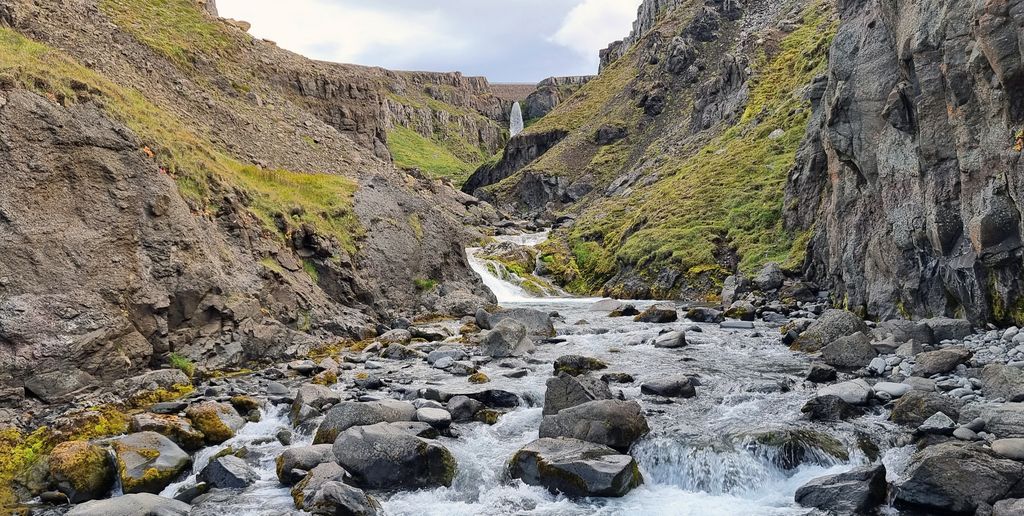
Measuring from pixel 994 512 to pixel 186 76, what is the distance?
37813mm

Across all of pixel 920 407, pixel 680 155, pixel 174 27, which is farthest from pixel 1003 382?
pixel 680 155

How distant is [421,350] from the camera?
69.5ft

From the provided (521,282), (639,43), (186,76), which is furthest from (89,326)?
(639,43)

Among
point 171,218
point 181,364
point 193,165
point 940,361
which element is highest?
point 193,165

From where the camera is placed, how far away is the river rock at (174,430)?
1188 cm

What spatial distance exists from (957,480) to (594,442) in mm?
5246

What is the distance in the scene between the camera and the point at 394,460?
35.2 ft

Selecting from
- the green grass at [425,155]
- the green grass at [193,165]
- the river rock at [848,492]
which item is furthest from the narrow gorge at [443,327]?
the green grass at [425,155]

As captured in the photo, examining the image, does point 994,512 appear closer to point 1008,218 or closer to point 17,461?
point 1008,218

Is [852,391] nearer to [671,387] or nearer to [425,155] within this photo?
[671,387]

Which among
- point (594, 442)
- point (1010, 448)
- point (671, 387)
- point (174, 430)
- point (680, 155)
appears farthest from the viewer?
point (680, 155)

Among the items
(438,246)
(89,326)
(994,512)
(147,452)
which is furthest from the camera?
(438,246)

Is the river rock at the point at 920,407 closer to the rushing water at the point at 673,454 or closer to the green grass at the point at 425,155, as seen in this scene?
the rushing water at the point at 673,454

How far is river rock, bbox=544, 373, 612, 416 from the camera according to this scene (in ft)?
43.5
